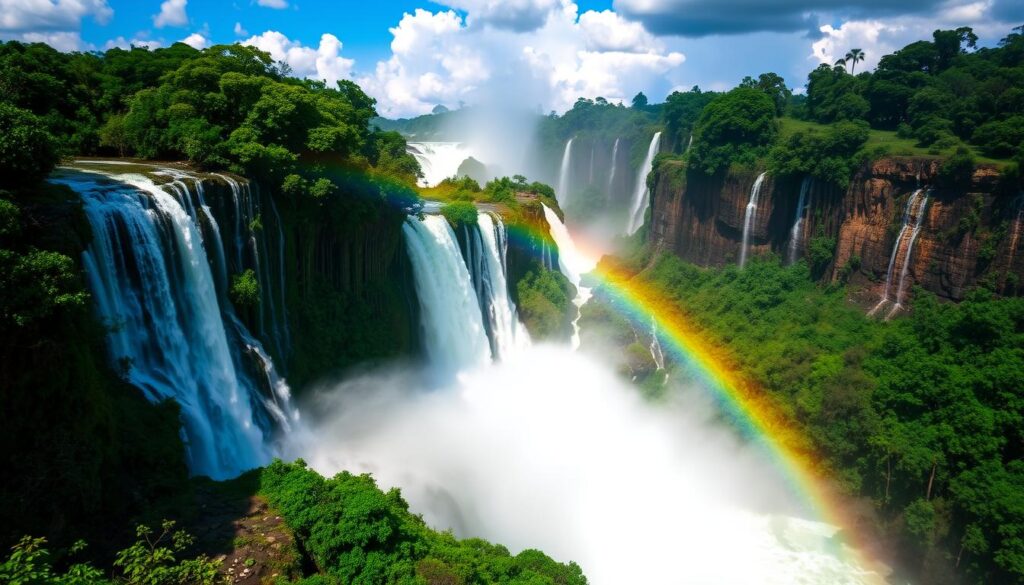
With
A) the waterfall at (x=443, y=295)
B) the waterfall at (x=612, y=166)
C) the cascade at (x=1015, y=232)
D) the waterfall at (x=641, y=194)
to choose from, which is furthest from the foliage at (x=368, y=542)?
the waterfall at (x=612, y=166)

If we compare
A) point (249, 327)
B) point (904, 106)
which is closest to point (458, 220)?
point (249, 327)

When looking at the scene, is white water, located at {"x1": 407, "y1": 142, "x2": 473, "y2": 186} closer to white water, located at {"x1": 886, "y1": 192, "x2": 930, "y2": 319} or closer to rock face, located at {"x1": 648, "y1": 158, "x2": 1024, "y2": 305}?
rock face, located at {"x1": 648, "y1": 158, "x2": 1024, "y2": 305}

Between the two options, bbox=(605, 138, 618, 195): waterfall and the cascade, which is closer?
the cascade

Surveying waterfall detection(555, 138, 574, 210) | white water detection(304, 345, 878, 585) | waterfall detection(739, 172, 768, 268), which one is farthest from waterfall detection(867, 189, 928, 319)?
waterfall detection(555, 138, 574, 210)

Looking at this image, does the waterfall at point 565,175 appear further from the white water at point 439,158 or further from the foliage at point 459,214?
the foliage at point 459,214

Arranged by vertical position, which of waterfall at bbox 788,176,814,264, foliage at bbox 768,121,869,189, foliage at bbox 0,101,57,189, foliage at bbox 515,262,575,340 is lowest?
foliage at bbox 515,262,575,340

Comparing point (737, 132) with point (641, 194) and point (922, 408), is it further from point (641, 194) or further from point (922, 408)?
point (922, 408)

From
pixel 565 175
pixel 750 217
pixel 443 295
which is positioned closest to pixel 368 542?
pixel 443 295
